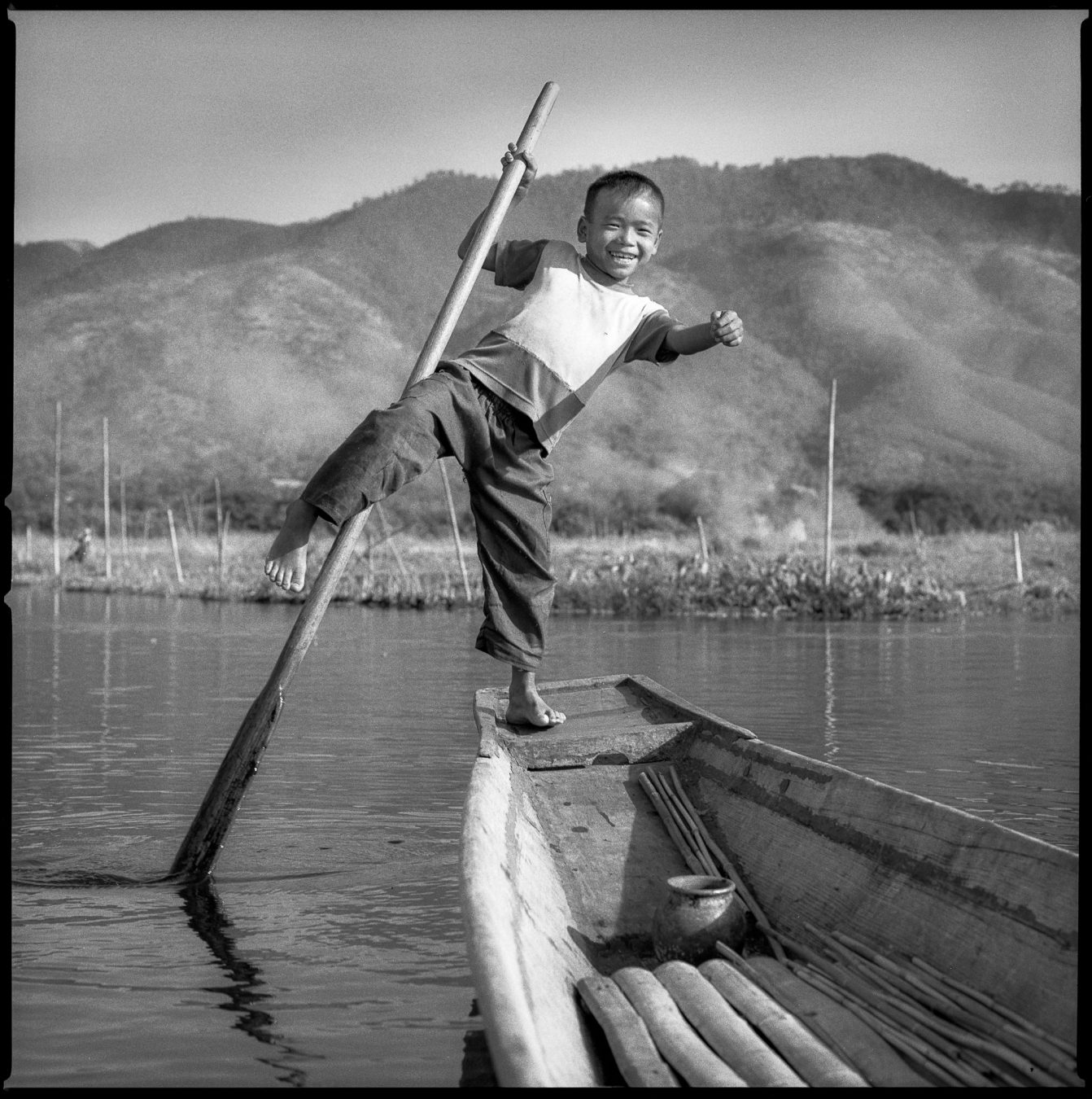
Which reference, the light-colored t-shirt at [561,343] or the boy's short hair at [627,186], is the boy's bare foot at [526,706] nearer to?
the light-colored t-shirt at [561,343]

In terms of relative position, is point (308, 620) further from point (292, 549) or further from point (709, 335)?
point (709, 335)

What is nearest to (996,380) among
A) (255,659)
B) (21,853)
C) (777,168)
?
(777,168)

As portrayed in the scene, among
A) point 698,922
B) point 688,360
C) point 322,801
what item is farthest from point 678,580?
point 688,360

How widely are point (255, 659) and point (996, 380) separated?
5280 cm

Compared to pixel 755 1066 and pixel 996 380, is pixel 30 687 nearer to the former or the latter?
pixel 755 1066

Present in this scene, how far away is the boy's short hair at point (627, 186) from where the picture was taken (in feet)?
11.9

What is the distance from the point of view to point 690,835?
338 centimetres

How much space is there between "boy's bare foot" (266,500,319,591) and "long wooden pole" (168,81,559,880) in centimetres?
32

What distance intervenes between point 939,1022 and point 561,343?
1960mm

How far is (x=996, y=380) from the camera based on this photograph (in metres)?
59.9

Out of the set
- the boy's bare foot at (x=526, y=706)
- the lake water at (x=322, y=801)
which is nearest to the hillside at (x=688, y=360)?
the lake water at (x=322, y=801)

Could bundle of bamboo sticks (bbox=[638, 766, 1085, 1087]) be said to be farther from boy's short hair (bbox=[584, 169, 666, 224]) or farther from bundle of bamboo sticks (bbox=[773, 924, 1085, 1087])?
boy's short hair (bbox=[584, 169, 666, 224])

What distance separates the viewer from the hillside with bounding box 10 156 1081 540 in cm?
4578

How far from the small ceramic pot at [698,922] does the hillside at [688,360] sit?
3655 centimetres
